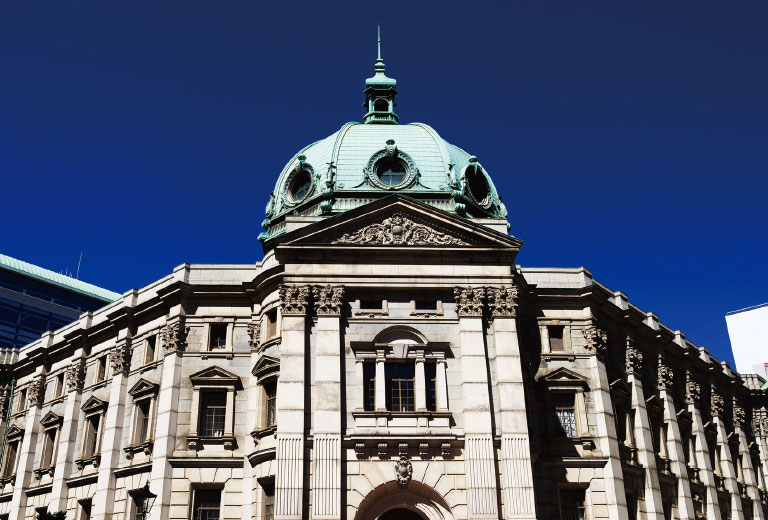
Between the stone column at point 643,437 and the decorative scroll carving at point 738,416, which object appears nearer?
the stone column at point 643,437

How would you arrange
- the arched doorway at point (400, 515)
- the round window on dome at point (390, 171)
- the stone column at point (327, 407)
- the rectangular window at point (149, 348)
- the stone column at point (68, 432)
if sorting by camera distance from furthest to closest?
1. the round window on dome at point (390, 171)
2. the stone column at point (68, 432)
3. the rectangular window at point (149, 348)
4. the arched doorway at point (400, 515)
5. the stone column at point (327, 407)

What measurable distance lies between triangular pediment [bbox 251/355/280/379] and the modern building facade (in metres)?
73.0

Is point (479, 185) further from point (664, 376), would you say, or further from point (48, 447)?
point (48, 447)

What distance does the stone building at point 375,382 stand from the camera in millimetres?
37594

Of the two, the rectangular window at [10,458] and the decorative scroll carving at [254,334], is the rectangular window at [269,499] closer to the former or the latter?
the decorative scroll carving at [254,334]

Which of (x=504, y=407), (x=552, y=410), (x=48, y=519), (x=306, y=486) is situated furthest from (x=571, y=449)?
(x=48, y=519)

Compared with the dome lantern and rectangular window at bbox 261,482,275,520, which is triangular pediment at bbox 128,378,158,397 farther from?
the dome lantern

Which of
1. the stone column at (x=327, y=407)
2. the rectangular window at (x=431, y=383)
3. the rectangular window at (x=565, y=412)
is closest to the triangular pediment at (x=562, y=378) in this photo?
the rectangular window at (x=565, y=412)

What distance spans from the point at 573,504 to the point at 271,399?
56.3 feet

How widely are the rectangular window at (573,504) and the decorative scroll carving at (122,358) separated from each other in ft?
88.5

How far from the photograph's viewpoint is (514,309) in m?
41.0

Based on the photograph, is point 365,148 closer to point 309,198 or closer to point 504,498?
point 309,198

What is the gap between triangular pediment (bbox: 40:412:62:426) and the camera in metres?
52.2

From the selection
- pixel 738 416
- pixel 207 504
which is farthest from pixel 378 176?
pixel 738 416
